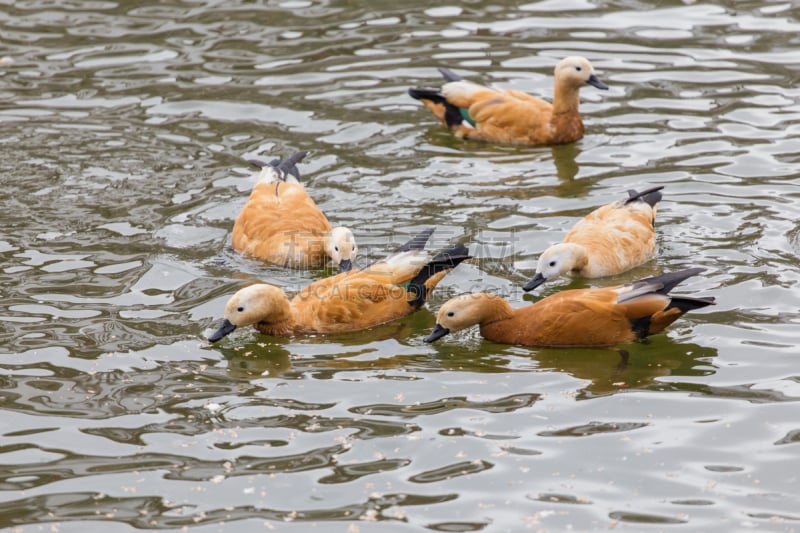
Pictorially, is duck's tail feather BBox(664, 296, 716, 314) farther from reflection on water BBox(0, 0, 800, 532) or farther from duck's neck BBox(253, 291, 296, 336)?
duck's neck BBox(253, 291, 296, 336)

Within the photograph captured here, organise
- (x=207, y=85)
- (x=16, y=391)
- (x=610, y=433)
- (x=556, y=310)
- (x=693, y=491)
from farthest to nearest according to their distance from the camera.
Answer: (x=207, y=85) < (x=556, y=310) < (x=16, y=391) < (x=610, y=433) < (x=693, y=491)

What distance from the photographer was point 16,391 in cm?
799

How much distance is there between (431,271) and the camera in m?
9.33

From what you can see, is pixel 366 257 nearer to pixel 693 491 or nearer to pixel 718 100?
pixel 693 491

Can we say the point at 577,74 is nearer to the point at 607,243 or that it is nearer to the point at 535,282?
the point at 607,243

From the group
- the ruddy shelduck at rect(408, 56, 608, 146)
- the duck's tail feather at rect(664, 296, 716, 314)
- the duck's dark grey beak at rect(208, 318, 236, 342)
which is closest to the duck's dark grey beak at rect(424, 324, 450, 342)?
the duck's dark grey beak at rect(208, 318, 236, 342)

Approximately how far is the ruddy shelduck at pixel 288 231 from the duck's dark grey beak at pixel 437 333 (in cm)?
136

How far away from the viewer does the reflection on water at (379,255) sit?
264 inches

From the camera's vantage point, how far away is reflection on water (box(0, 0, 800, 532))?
670cm

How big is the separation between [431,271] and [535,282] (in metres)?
0.87

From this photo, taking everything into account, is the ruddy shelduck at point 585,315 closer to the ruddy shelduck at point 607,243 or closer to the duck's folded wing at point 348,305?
the duck's folded wing at point 348,305

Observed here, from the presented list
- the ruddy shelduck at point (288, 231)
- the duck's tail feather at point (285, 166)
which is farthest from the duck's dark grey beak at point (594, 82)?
the ruddy shelduck at point (288, 231)

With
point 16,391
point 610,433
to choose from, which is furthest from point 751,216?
point 16,391

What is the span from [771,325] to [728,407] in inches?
55.3
